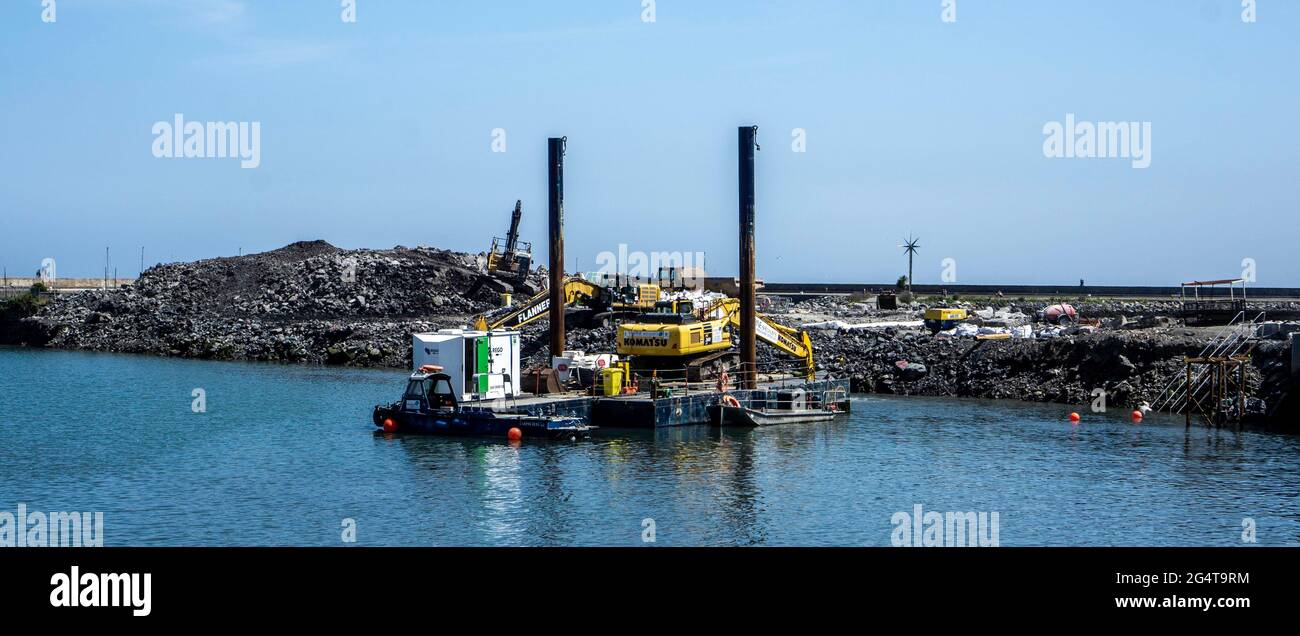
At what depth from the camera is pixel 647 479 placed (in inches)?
1432

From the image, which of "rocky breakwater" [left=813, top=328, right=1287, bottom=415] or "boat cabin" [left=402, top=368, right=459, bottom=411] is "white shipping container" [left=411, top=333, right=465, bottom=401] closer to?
"boat cabin" [left=402, top=368, right=459, bottom=411]

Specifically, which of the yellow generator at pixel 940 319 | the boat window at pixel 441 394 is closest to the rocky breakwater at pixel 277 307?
the yellow generator at pixel 940 319

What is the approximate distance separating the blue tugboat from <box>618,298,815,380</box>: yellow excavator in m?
6.36

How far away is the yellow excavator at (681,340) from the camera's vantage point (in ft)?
165

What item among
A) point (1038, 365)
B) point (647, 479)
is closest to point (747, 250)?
point (647, 479)

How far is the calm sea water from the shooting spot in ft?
96.9

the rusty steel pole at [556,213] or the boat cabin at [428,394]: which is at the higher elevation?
the rusty steel pole at [556,213]

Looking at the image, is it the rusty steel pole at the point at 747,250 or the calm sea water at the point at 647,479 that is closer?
the calm sea water at the point at 647,479

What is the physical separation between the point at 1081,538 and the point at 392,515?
54.8 ft

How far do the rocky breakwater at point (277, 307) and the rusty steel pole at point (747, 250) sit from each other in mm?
34930

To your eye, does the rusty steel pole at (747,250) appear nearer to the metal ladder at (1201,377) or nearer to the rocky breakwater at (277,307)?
the metal ladder at (1201,377)

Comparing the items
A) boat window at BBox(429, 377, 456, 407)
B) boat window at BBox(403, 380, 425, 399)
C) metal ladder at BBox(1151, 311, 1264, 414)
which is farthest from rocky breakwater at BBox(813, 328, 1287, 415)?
boat window at BBox(403, 380, 425, 399)

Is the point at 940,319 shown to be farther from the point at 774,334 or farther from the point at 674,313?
the point at 674,313
